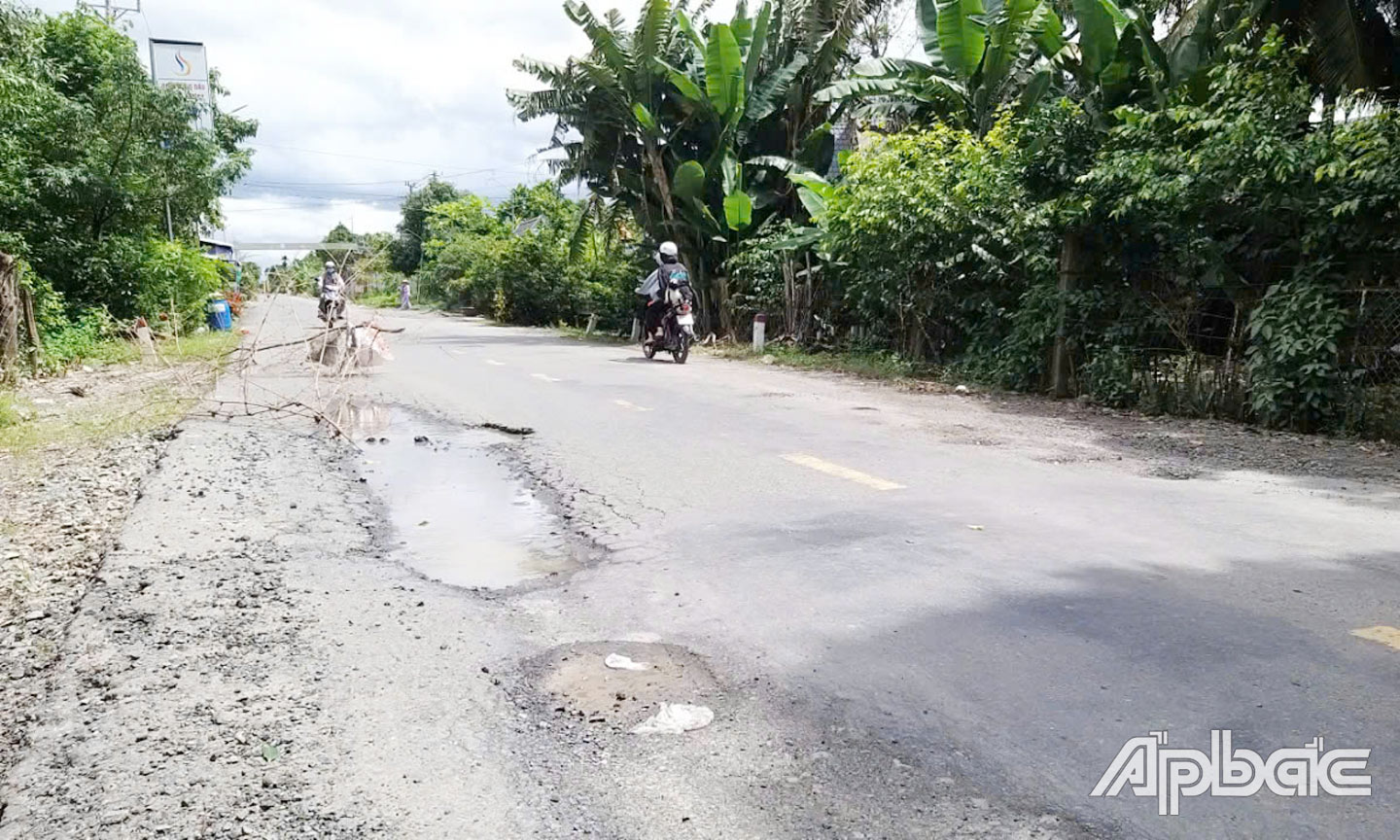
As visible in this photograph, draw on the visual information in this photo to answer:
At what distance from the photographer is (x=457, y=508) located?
5.91 m

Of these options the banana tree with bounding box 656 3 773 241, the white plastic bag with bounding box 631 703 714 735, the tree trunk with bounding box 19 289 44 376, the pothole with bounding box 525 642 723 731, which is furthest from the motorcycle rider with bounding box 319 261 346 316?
the white plastic bag with bounding box 631 703 714 735

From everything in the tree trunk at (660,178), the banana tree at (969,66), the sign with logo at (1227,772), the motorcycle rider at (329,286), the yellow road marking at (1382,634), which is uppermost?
the banana tree at (969,66)

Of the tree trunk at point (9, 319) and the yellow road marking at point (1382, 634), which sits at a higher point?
the tree trunk at point (9, 319)

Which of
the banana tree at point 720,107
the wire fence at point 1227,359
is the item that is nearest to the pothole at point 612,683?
the wire fence at point 1227,359

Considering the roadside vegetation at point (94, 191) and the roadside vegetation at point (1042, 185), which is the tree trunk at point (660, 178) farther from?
the roadside vegetation at point (94, 191)

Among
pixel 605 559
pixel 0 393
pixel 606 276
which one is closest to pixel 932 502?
pixel 605 559

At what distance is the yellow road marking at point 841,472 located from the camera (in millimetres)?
6005

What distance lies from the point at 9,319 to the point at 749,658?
36.1 feet

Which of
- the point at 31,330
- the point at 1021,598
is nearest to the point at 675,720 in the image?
the point at 1021,598

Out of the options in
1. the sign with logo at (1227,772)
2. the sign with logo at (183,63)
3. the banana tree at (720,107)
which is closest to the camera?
the sign with logo at (1227,772)

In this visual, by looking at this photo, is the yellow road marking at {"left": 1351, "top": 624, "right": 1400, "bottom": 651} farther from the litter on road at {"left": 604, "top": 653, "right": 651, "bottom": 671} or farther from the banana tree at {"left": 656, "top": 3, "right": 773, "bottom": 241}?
the banana tree at {"left": 656, "top": 3, "right": 773, "bottom": 241}

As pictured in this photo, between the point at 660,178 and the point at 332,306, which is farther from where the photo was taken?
the point at 660,178

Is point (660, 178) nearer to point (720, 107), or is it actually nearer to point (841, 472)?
point (720, 107)

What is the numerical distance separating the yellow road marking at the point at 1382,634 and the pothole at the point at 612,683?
2.25 meters
